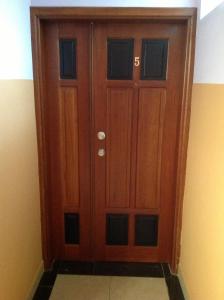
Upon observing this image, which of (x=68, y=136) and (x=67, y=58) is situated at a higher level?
(x=67, y=58)

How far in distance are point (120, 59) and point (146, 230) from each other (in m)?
1.52

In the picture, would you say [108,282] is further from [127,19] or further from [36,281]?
[127,19]

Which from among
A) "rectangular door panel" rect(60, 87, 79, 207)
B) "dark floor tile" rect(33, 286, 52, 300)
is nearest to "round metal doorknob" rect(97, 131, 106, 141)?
"rectangular door panel" rect(60, 87, 79, 207)

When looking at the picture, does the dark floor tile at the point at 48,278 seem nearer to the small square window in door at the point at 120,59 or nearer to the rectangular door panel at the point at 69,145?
the rectangular door panel at the point at 69,145

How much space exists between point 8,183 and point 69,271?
1178 millimetres

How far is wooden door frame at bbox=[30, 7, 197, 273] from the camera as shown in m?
1.93

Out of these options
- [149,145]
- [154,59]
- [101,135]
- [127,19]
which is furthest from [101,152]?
[127,19]

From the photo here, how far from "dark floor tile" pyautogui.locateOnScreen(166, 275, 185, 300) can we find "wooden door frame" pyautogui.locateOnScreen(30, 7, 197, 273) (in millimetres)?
190

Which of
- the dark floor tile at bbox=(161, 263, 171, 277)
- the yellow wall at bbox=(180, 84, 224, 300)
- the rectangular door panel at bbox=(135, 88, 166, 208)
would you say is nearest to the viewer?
the yellow wall at bbox=(180, 84, 224, 300)

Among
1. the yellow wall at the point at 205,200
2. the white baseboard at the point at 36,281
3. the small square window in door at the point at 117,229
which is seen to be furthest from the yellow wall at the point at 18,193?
the yellow wall at the point at 205,200

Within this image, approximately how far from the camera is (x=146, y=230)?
7.99 feet

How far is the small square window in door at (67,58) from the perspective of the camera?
212 centimetres

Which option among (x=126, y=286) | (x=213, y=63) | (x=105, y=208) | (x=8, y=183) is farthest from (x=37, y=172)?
(x=213, y=63)

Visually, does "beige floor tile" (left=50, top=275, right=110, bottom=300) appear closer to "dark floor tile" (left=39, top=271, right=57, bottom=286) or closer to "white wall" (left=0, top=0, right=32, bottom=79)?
"dark floor tile" (left=39, top=271, right=57, bottom=286)
